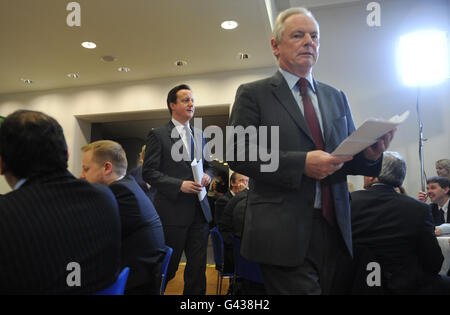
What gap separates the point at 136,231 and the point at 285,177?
851 mm

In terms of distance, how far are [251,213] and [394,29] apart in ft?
15.9

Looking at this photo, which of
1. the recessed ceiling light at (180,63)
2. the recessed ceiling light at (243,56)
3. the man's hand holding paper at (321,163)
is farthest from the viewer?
the recessed ceiling light at (180,63)

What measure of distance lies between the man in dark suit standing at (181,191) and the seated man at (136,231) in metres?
0.54

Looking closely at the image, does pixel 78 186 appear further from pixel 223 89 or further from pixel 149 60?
pixel 223 89

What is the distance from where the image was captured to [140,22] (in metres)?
4.11

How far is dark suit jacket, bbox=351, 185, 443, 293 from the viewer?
1.72 m

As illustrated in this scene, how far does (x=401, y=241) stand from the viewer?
5.69ft

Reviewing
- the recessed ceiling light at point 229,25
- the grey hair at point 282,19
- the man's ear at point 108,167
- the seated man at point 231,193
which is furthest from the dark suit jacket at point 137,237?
the recessed ceiling light at point 229,25

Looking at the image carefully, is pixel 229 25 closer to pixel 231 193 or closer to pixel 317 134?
pixel 231 193

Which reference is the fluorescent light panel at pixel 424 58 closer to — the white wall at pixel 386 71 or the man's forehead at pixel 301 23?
the white wall at pixel 386 71

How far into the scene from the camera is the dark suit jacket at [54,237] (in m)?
0.92

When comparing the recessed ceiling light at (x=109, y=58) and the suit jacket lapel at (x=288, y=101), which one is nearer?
the suit jacket lapel at (x=288, y=101)
